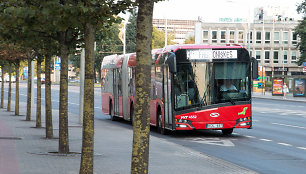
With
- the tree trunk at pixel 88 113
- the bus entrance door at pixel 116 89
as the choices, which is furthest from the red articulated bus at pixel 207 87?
the tree trunk at pixel 88 113

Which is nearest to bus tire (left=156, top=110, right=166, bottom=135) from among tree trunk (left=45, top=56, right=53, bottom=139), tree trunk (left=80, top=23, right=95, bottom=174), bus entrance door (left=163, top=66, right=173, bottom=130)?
bus entrance door (left=163, top=66, right=173, bottom=130)

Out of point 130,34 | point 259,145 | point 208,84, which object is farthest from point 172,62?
point 130,34

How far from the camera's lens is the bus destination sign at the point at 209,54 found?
1823 cm

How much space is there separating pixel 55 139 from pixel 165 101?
168 inches

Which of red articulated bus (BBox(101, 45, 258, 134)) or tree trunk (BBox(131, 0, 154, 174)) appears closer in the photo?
tree trunk (BBox(131, 0, 154, 174))

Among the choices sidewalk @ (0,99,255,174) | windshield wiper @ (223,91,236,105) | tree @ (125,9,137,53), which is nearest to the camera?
sidewalk @ (0,99,255,174)

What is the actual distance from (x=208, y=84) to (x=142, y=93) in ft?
38.3

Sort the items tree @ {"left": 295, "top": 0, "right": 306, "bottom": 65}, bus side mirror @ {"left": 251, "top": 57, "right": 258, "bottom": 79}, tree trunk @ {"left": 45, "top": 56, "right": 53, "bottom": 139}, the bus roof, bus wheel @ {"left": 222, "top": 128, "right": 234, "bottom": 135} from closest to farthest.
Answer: tree trunk @ {"left": 45, "top": 56, "right": 53, "bottom": 139}
bus side mirror @ {"left": 251, "top": 57, "right": 258, "bottom": 79}
the bus roof
bus wheel @ {"left": 222, "top": 128, "right": 234, "bottom": 135}
tree @ {"left": 295, "top": 0, "right": 306, "bottom": 65}

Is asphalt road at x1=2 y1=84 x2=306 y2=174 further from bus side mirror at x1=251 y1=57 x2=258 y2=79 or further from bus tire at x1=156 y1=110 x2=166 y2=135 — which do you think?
bus side mirror at x1=251 y1=57 x2=258 y2=79

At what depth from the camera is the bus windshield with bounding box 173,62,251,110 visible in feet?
59.0

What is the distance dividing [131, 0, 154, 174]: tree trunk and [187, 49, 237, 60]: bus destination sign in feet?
38.6

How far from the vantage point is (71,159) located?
37.9ft

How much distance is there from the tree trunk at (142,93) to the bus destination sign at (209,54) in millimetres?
11773

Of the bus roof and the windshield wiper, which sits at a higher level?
the bus roof
